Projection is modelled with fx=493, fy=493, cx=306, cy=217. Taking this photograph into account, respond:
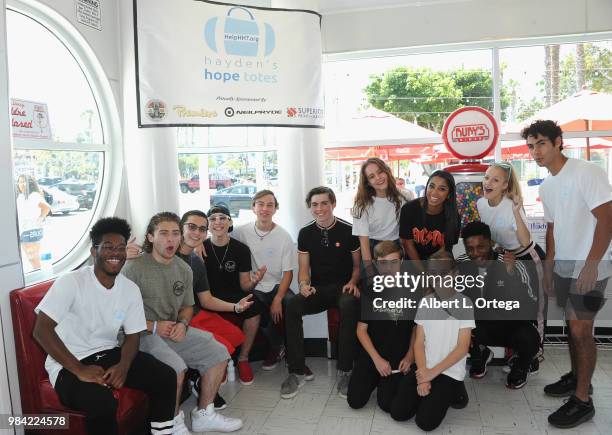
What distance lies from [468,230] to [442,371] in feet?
3.44

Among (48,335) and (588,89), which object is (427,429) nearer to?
(48,335)

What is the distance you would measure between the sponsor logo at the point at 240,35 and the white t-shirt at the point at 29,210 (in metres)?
1.73

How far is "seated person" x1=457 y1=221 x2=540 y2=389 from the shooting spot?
3385 millimetres

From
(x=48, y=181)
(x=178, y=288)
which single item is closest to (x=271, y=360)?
(x=178, y=288)

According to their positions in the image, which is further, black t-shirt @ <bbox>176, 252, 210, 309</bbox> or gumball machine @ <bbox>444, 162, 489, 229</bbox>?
gumball machine @ <bbox>444, 162, 489, 229</bbox>

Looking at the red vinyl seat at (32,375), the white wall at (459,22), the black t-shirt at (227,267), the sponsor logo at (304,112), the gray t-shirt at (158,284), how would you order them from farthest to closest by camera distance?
the white wall at (459,22), the sponsor logo at (304,112), the black t-shirt at (227,267), the gray t-shirt at (158,284), the red vinyl seat at (32,375)

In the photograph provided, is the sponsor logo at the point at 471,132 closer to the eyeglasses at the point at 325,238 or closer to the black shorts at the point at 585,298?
the eyeglasses at the point at 325,238

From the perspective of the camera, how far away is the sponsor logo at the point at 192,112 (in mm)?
3820

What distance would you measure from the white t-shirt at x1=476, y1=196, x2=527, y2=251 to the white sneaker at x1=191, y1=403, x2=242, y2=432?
219cm

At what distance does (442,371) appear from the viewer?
9.48ft

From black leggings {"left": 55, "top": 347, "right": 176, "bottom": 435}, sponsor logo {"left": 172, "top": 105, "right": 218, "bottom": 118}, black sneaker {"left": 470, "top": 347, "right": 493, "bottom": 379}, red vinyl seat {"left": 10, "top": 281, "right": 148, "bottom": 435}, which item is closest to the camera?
black leggings {"left": 55, "top": 347, "right": 176, "bottom": 435}

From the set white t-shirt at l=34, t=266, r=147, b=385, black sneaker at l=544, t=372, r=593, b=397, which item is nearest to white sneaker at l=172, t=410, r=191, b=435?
white t-shirt at l=34, t=266, r=147, b=385

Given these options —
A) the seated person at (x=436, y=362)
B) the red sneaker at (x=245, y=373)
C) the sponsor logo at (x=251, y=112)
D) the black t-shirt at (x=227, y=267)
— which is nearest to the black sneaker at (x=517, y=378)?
the seated person at (x=436, y=362)

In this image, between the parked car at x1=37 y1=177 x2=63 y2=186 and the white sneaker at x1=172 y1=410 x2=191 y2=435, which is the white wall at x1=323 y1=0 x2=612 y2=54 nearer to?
the parked car at x1=37 y1=177 x2=63 y2=186
